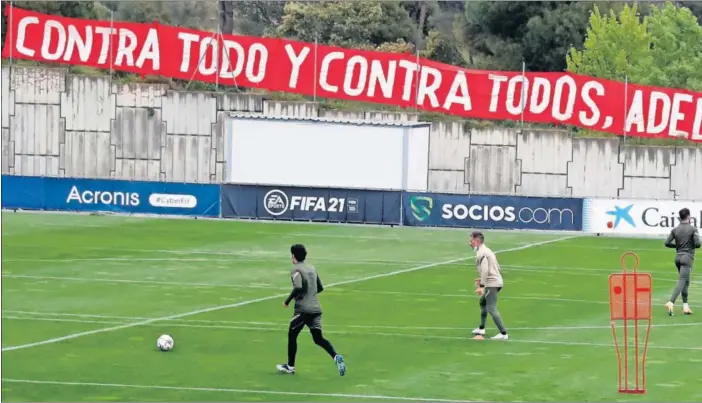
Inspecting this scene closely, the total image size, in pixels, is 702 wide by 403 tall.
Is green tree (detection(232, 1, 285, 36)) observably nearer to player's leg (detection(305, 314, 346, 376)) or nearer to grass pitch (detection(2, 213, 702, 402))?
grass pitch (detection(2, 213, 702, 402))

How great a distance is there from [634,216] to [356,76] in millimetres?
15107

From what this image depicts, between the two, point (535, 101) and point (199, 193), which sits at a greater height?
point (535, 101)

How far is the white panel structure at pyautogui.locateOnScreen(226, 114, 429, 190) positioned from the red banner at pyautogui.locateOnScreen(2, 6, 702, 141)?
175 inches

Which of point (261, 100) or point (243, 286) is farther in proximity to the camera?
point (261, 100)

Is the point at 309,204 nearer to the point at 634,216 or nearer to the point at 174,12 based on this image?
the point at 634,216

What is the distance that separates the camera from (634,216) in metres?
49.0

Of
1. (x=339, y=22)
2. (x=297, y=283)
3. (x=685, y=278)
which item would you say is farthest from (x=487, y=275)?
(x=339, y=22)

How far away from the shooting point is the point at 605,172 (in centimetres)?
5659

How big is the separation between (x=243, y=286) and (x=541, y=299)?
687 centimetres

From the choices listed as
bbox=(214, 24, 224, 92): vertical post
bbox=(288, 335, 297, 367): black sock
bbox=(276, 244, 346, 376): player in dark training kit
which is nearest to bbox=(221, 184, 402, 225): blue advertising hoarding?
bbox=(214, 24, 224, 92): vertical post

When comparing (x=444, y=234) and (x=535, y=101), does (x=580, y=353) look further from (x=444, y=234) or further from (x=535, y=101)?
(x=535, y=101)

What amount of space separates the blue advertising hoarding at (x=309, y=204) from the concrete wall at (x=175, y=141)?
5498mm

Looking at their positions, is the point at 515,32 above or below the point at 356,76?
above

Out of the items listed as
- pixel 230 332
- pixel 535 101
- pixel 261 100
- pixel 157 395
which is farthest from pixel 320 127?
pixel 157 395
